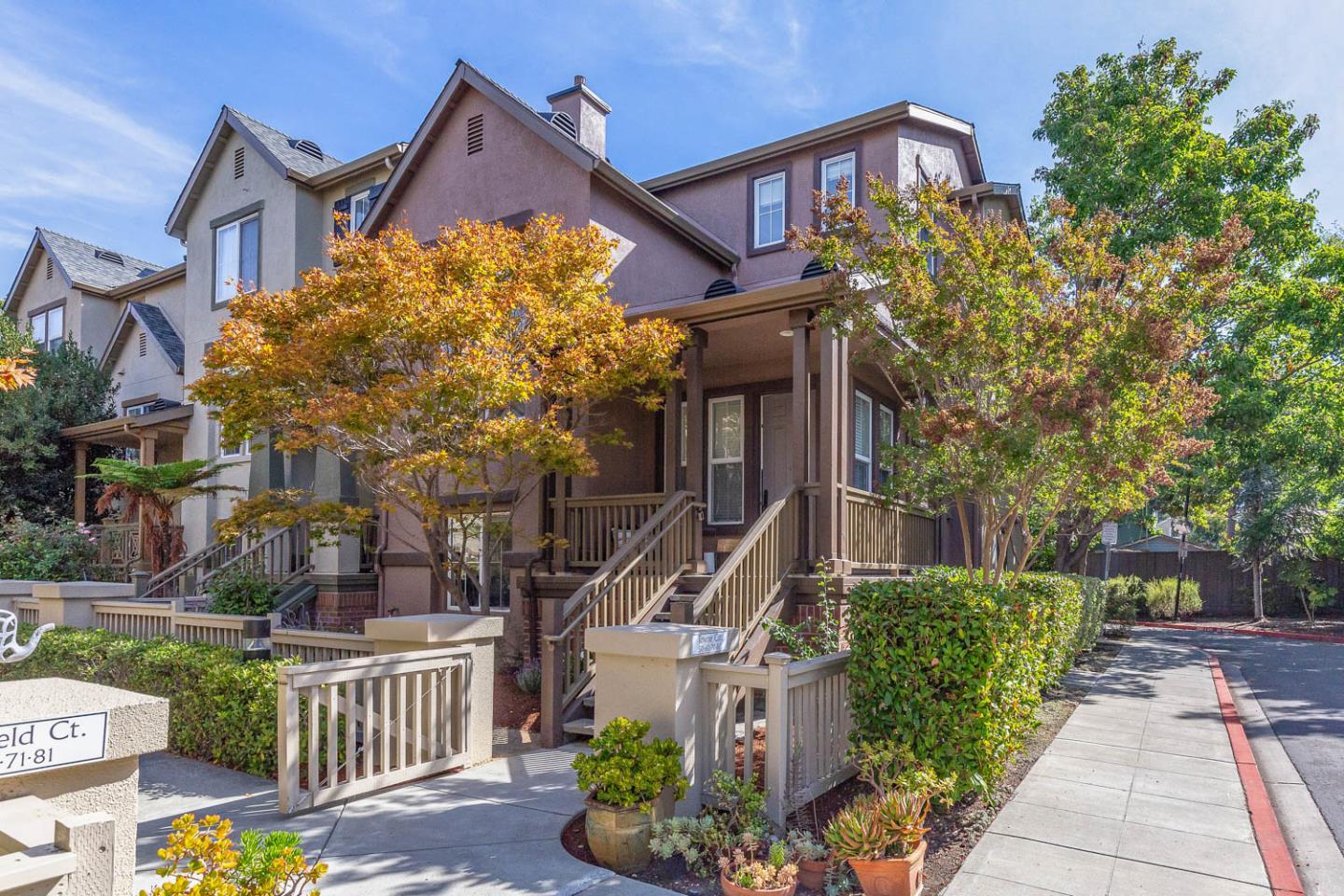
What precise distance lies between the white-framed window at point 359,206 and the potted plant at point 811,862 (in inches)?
621

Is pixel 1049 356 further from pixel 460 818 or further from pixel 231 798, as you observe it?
pixel 231 798

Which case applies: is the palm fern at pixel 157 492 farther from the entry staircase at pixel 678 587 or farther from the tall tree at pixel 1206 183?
the tall tree at pixel 1206 183

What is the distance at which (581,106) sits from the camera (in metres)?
14.8

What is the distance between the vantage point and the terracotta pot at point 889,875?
4602 millimetres

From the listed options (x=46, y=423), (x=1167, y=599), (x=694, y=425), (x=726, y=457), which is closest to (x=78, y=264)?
(x=46, y=423)

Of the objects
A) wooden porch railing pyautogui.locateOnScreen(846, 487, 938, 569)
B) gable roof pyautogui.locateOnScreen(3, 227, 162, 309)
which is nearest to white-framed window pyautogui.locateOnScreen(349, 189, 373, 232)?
gable roof pyautogui.locateOnScreen(3, 227, 162, 309)

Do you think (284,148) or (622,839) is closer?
(622,839)

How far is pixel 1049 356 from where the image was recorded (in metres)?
7.21

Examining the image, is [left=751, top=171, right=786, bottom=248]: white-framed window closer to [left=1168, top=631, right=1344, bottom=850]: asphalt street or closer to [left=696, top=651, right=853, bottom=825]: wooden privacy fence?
[left=1168, top=631, right=1344, bottom=850]: asphalt street

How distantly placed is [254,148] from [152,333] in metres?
5.66

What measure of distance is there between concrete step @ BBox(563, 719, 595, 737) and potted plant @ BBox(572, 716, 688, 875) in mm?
2844

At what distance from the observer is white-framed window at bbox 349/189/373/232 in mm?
17688

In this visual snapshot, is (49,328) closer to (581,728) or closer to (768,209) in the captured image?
(768,209)

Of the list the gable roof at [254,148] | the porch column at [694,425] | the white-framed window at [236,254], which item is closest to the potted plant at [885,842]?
the porch column at [694,425]
